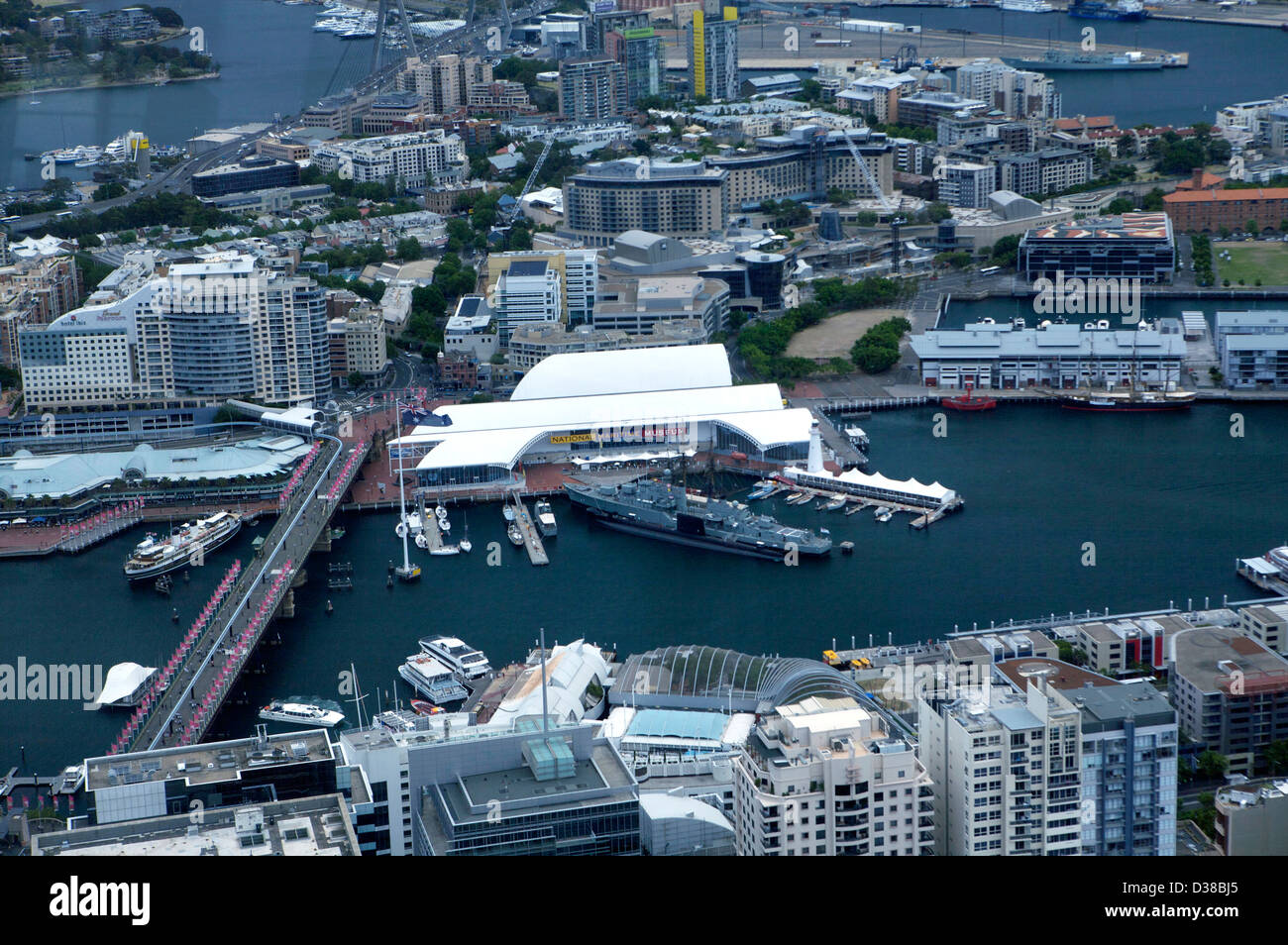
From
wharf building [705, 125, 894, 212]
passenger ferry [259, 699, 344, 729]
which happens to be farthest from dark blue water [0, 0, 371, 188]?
passenger ferry [259, 699, 344, 729]

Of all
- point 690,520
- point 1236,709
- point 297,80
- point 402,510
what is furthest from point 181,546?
point 297,80

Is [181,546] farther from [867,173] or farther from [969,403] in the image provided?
[867,173]

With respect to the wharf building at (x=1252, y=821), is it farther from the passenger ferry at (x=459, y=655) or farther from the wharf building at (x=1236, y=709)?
the passenger ferry at (x=459, y=655)

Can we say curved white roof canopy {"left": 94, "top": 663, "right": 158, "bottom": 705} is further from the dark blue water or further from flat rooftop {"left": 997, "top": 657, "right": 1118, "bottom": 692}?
the dark blue water

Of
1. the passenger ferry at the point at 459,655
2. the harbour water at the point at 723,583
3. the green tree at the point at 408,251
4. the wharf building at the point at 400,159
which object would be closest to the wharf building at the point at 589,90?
the wharf building at the point at 400,159

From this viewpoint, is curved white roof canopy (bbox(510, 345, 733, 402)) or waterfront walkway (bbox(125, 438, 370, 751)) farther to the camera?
curved white roof canopy (bbox(510, 345, 733, 402))

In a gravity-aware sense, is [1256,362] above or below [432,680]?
above

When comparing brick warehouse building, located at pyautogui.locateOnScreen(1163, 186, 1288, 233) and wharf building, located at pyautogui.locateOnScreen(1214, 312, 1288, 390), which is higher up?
brick warehouse building, located at pyautogui.locateOnScreen(1163, 186, 1288, 233)
